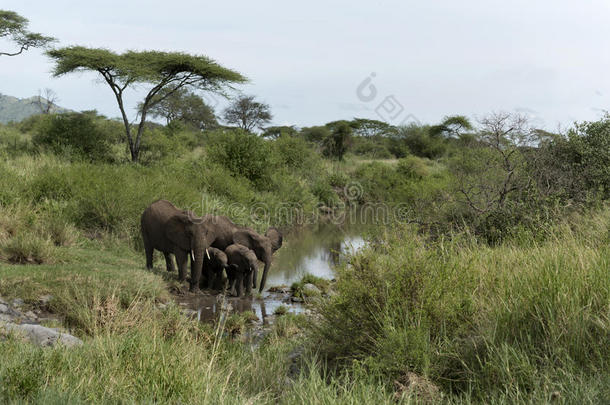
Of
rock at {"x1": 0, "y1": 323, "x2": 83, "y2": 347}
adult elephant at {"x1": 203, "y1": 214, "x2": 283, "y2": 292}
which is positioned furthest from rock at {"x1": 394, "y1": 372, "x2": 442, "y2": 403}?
adult elephant at {"x1": 203, "y1": 214, "x2": 283, "y2": 292}

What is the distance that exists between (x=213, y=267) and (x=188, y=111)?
39.5 metres

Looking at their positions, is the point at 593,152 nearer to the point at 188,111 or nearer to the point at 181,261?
the point at 181,261

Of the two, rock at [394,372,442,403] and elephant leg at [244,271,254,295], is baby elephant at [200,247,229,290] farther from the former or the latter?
rock at [394,372,442,403]

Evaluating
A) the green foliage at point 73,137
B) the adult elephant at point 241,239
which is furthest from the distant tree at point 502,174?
the green foliage at point 73,137

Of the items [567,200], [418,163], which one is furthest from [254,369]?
[418,163]

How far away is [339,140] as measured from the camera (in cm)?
4159

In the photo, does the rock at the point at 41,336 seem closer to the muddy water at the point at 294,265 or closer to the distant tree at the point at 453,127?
the muddy water at the point at 294,265

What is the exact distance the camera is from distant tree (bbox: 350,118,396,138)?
46.3m

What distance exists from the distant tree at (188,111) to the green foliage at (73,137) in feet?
68.2

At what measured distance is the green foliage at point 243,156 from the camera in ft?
63.0

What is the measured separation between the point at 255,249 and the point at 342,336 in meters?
5.05

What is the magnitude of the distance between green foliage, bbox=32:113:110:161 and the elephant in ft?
36.9

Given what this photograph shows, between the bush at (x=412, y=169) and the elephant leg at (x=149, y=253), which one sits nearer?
the elephant leg at (x=149, y=253)

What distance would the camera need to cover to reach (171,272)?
9234 millimetres
